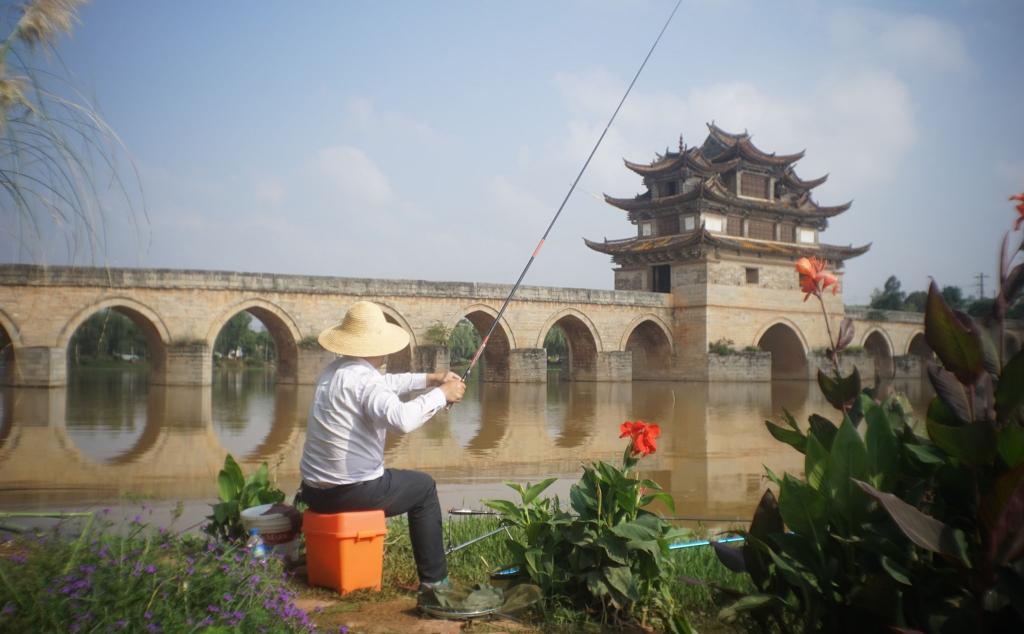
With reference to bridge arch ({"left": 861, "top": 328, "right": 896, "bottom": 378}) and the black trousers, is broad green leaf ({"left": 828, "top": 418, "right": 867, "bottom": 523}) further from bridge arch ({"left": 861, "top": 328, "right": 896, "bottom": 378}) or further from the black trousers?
bridge arch ({"left": 861, "top": 328, "right": 896, "bottom": 378})

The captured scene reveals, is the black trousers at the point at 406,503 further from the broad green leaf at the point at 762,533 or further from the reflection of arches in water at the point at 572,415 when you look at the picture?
the reflection of arches in water at the point at 572,415

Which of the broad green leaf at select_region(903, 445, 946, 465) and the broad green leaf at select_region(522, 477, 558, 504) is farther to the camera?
the broad green leaf at select_region(522, 477, 558, 504)

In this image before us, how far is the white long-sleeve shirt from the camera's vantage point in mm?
2838

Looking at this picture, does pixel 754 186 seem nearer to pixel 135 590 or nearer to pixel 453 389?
pixel 453 389

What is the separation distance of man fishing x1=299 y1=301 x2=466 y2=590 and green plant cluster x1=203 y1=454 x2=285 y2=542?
0.44 m

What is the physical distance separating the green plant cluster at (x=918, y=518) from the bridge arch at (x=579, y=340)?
2083 centimetres

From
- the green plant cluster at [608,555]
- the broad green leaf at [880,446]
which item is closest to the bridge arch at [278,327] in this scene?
the green plant cluster at [608,555]

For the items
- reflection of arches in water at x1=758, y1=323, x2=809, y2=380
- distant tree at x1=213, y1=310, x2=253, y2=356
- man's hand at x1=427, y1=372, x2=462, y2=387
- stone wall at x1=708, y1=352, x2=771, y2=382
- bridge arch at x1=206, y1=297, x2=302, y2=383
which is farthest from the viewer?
distant tree at x1=213, y1=310, x2=253, y2=356

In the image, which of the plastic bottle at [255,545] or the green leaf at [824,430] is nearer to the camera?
the green leaf at [824,430]

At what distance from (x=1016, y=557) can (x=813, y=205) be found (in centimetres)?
2964

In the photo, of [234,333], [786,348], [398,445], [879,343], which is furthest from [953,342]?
[234,333]

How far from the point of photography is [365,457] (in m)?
2.88

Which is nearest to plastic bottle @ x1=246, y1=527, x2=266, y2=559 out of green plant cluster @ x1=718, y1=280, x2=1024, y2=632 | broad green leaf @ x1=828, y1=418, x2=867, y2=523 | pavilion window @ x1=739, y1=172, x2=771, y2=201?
green plant cluster @ x1=718, y1=280, x2=1024, y2=632

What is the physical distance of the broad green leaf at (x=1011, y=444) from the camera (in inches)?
65.3
